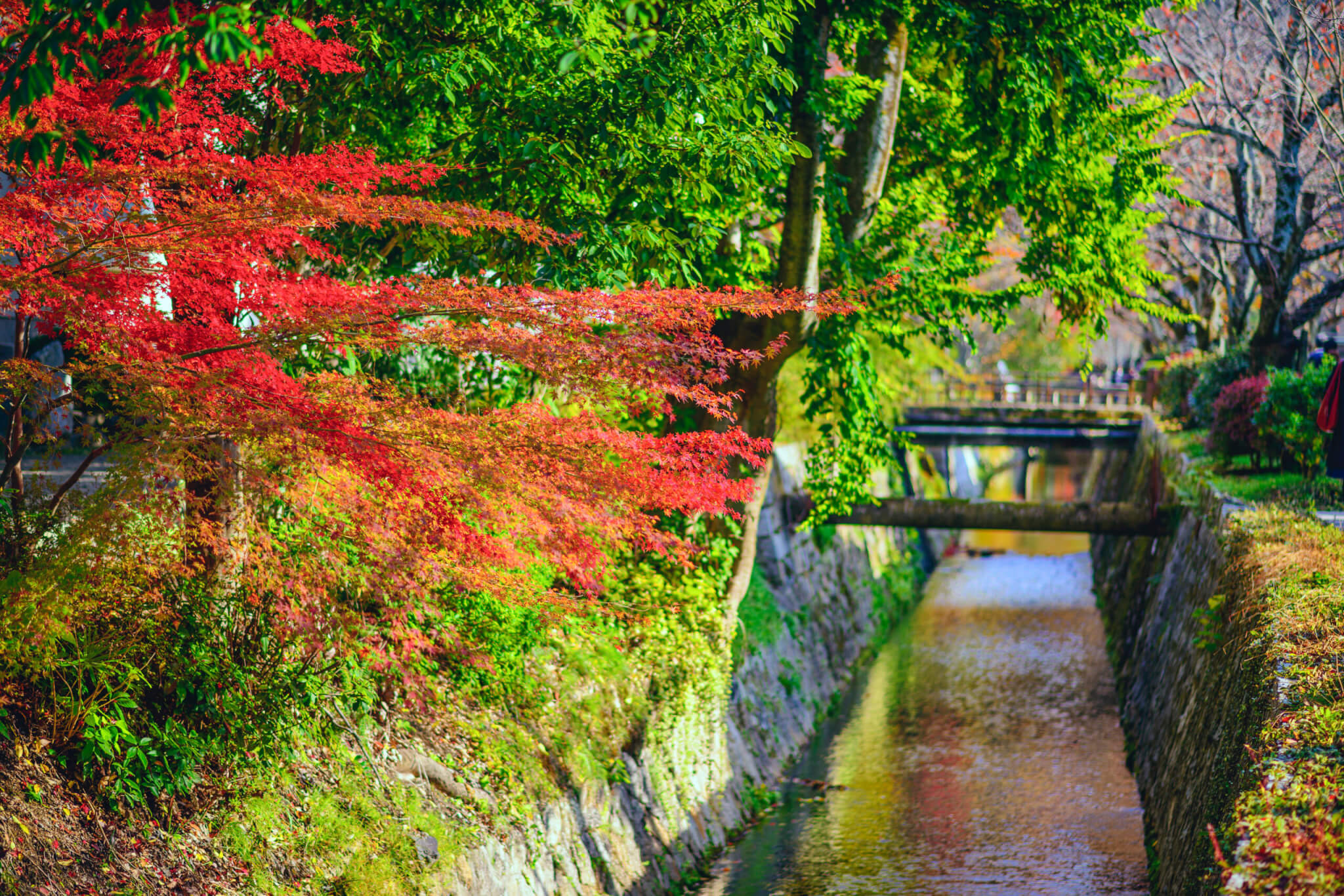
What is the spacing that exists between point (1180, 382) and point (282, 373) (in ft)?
84.6

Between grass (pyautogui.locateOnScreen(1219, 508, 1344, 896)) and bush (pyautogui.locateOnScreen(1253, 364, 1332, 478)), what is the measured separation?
4911 millimetres

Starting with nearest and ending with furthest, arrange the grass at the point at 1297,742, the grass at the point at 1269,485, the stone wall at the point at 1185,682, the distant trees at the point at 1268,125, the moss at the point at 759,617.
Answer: the grass at the point at 1297,742, the stone wall at the point at 1185,682, the grass at the point at 1269,485, the distant trees at the point at 1268,125, the moss at the point at 759,617

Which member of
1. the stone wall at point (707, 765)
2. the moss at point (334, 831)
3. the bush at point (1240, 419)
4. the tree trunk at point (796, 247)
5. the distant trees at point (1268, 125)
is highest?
the distant trees at point (1268, 125)

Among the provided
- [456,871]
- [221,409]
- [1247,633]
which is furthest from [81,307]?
[1247,633]

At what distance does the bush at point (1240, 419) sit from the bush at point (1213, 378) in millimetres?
1946

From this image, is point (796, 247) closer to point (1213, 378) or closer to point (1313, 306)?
point (1313, 306)

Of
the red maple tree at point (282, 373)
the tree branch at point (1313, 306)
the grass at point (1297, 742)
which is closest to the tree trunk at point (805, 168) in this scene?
the red maple tree at point (282, 373)

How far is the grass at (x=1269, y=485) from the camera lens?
13.2 m

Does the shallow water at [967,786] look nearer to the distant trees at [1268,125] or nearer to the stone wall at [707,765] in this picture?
the stone wall at [707,765]

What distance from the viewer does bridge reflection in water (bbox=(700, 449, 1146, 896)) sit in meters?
11.8

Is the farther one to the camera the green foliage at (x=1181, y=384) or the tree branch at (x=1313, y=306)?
the green foliage at (x=1181, y=384)

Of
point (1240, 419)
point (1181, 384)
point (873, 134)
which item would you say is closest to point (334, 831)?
point (873, 134)

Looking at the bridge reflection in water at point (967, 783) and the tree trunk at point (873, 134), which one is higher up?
the tree trunk at point (873, 134)

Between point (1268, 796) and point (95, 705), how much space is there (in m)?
6.39
